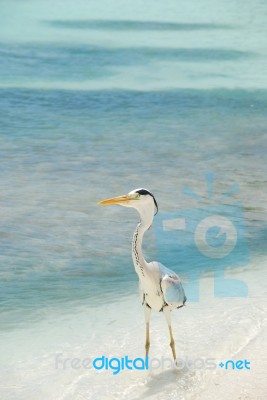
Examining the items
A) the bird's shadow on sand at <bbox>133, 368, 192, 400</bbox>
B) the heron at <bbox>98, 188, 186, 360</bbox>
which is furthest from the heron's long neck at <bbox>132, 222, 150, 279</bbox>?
the bird's shadow on sand at <bbox>133, 368, 192, 400</bbox>

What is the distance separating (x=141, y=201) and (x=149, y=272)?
27 cm

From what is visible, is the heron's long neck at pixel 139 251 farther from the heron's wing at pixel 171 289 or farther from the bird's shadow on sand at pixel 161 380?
the bird's shadow on sand at pixel 161 380

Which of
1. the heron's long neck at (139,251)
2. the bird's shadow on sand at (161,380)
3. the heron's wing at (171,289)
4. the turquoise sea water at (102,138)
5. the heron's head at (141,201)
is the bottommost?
the turquoise sea water at (102,138)

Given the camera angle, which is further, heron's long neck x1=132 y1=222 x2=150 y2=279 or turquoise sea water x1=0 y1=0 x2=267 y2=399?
turquoise sea water x1=0 y1=0 x2=267 y2=399

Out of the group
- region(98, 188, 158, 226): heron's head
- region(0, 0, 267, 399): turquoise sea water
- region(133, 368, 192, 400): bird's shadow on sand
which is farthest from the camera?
region(0, 0, 267, 399): turquoise sea water

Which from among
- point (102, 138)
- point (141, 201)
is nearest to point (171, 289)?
point (141, 201)

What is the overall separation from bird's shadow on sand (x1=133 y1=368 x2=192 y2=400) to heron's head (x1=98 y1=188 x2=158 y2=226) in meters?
0.65

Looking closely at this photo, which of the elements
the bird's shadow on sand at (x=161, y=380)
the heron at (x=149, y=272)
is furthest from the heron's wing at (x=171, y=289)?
the bird's shadow on sand at (x=161, y=380)

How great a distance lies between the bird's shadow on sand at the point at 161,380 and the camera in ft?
12.0

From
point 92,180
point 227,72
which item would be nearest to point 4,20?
point 227,72

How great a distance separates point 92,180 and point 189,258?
1.87 meters

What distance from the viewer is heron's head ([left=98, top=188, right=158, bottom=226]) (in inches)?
136

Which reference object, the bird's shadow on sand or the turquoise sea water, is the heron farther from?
the turquoise sea water

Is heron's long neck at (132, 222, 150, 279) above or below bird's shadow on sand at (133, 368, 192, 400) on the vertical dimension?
above
